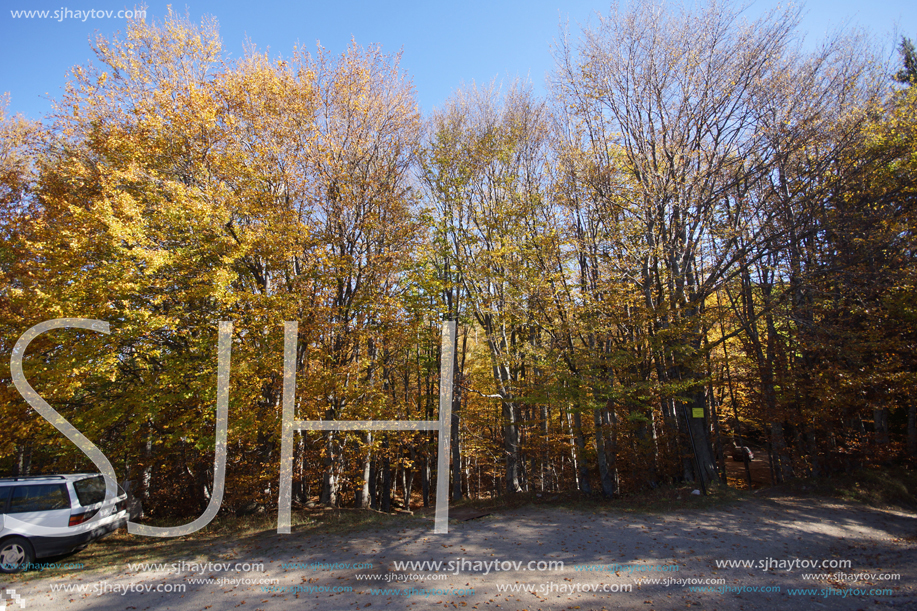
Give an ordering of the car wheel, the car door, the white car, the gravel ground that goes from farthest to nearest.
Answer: the car door → the white car → the car wheel → the gravel ground

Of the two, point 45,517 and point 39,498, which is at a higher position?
point 39,498

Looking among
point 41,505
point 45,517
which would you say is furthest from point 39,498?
point 45,517

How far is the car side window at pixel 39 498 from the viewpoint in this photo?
7746 mm

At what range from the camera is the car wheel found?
290 inches

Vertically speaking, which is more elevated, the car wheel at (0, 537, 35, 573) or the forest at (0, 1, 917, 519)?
the forest at (0, 1, 917, 519)

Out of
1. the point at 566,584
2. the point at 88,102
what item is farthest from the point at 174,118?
the point at 566,584

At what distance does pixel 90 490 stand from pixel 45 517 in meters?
0.84

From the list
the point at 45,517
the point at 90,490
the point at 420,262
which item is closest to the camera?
the point at 45,517

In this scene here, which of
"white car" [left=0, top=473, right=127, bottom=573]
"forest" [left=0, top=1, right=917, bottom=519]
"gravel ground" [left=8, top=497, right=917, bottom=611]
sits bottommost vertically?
"gravel ground" [left=8, top=497, right=917, bottom=611]

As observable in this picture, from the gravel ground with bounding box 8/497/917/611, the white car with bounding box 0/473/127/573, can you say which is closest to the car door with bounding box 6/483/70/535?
the white car with bounding box 0/473/127/573

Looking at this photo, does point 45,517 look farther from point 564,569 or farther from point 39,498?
point 564,569

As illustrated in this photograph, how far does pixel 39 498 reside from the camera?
7.93 metres

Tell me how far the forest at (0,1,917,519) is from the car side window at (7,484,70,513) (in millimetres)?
1596

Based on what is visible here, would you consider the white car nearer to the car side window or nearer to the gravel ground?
the car side window
